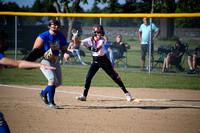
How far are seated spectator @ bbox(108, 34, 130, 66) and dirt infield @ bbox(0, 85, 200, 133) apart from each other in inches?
160

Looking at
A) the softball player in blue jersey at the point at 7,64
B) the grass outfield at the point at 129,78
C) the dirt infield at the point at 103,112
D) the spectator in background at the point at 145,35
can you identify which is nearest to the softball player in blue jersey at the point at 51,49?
the dirt infield at the point at 103,112

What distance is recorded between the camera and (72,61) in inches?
567

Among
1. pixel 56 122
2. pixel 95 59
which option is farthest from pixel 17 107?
pixel 95 59

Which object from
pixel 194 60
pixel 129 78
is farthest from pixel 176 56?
pixel 129 78

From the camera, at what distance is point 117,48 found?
13.3 m

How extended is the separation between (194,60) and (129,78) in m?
2.86

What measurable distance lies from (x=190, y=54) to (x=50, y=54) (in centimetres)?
732

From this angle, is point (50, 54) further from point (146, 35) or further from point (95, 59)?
point (146, 35)

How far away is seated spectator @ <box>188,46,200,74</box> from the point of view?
11.5 meters

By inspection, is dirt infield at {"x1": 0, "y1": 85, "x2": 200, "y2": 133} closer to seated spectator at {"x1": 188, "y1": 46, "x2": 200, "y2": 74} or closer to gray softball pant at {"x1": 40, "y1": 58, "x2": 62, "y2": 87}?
gray softball pant at {"x1": 40, "y1": 58, "x2": 62, "y2": 87}

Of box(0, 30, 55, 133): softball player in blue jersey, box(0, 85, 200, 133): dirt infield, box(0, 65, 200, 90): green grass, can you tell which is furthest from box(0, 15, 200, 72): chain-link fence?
box(0, 30, 55, 133): softball player in blue jersey

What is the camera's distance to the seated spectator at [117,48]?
13.1 m

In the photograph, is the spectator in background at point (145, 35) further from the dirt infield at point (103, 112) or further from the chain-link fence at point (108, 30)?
the dirt infield at point (103, 112)

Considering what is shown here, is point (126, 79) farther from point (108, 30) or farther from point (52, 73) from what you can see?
point (52, 73)
